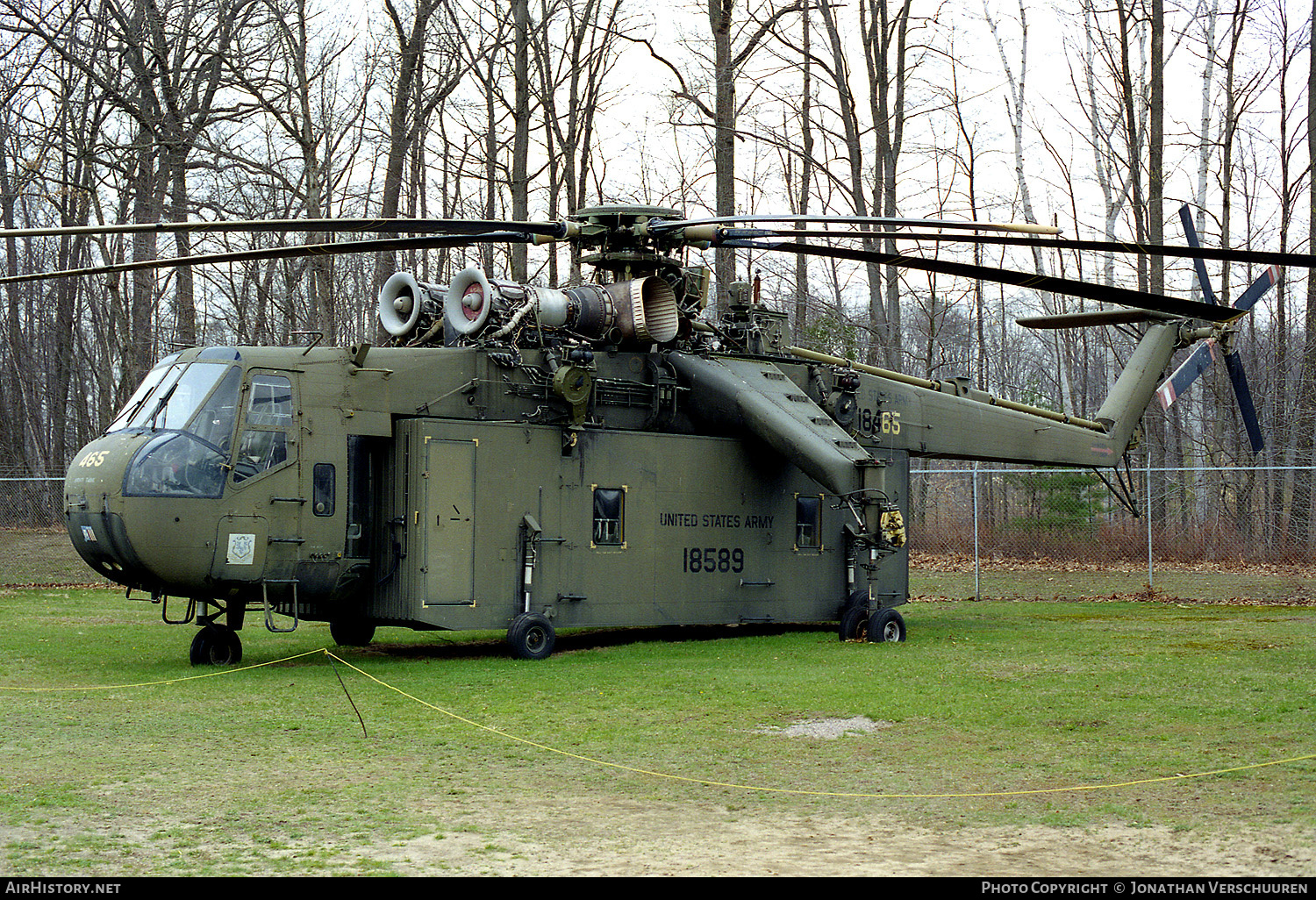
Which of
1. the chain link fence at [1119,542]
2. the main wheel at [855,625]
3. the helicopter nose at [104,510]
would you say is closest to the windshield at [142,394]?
the helicopter nose at [104,510]

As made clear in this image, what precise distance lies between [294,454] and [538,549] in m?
2.82

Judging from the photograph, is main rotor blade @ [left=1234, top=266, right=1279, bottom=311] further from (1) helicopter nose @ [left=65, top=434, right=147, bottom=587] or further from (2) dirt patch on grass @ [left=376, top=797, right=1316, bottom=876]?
(1) helicopter nose @ [left=65, top=434, right=147, bottom=587]

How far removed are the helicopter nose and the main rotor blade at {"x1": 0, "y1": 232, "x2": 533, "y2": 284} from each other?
1.67 meters

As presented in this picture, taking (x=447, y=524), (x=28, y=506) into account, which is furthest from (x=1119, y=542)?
(x=28, y=506)

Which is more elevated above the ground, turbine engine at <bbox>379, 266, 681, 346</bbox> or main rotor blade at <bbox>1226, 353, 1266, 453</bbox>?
turbine engine at <bbox>379, 266, 681, 346</bbox>

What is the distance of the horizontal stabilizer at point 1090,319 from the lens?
17.6 metres

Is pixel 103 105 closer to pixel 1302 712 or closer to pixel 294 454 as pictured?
pixel 294 454

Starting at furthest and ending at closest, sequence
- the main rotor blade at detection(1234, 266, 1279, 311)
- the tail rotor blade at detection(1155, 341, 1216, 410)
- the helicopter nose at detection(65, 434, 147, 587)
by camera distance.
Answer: the tail rotor blade at detection(1155, 341, 1216, 410)
the main rotor blade at detection(1234, 266, 1279, 311)
the helicopter nose at detection(65, 434, 147, 587)

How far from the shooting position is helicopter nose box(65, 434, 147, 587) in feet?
37.8

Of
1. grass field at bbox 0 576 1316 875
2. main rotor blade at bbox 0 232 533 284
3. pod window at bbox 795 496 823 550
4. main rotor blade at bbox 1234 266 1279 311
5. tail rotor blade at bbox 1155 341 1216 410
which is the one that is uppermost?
main rotor blade at bbox 1234 266 1279 311

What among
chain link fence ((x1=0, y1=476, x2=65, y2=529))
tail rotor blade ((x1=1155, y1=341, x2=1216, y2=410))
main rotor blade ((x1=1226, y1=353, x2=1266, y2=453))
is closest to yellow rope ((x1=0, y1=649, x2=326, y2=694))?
main rotor blade ((x1=1226, y1=353, x2=1266, y2=453))

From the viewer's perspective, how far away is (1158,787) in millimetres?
7086

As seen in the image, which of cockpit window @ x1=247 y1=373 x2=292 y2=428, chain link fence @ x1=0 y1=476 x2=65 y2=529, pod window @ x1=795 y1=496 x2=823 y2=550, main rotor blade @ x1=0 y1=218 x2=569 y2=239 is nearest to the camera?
main rotor blade @ x1=0 y1=218 x2=569 y2=239

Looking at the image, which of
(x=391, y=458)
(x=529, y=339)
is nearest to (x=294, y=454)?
(x=391, y=458)
